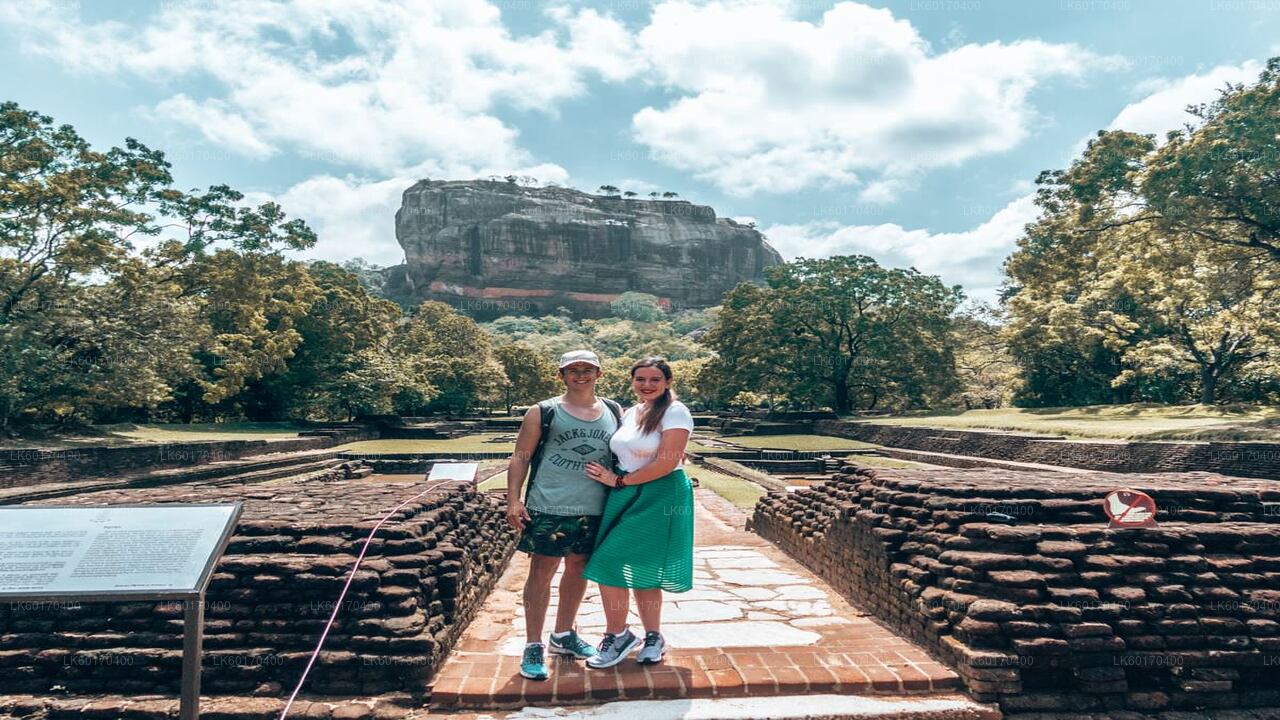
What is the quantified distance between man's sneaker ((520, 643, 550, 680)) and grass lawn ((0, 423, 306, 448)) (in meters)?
14.6

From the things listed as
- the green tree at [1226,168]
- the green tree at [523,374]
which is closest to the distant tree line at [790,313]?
the green tree at [1226,168]

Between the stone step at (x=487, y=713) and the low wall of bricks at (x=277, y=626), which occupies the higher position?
the low wall of bricks at (x=277, y=626)

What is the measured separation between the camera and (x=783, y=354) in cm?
2955

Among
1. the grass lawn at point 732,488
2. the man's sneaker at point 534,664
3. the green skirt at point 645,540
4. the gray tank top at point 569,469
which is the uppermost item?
the gray tank top at point 569,469

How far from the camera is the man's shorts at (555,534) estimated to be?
335 centimetres

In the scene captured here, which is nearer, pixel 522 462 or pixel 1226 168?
pixel 522 462

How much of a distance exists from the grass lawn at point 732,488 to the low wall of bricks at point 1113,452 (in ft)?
19.7

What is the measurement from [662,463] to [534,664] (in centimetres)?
118

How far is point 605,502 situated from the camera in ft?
11.4

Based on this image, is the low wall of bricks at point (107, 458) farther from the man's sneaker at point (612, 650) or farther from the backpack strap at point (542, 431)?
the man's sneaker at point (612, 650)

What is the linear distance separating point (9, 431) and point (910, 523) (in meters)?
19.8

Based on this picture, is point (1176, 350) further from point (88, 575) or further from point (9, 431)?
point (9, 431)

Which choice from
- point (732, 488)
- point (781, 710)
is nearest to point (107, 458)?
point (732, 488)

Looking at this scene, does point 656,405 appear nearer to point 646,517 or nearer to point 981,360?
point 646,517
